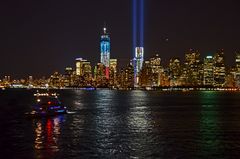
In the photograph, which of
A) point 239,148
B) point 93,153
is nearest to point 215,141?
point 239,148

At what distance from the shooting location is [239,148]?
42.1 metres

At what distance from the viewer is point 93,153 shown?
1572 inches

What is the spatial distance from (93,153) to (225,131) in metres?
22.1

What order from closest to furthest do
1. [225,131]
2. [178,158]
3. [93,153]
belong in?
[178,158] → [93,153] → [225,131]

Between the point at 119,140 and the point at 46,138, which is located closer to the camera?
the point at 119,140

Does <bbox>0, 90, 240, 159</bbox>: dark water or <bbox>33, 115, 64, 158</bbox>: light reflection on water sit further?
<bbox>33, 115, 64, 158</bbox>: light reflection on water

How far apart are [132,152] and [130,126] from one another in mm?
22346

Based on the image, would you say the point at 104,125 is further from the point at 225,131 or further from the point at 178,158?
the point at 178,158

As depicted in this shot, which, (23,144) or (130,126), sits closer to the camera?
(23,144)

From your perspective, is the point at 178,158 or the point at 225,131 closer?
the point at 178,158

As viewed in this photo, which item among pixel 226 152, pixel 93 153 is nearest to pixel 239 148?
pixel 226 152

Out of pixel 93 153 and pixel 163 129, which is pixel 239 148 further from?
pixel 163 129

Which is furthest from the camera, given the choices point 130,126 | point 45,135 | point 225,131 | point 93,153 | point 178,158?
point 130,126

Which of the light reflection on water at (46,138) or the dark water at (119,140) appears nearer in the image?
the dark water at (119,140)
